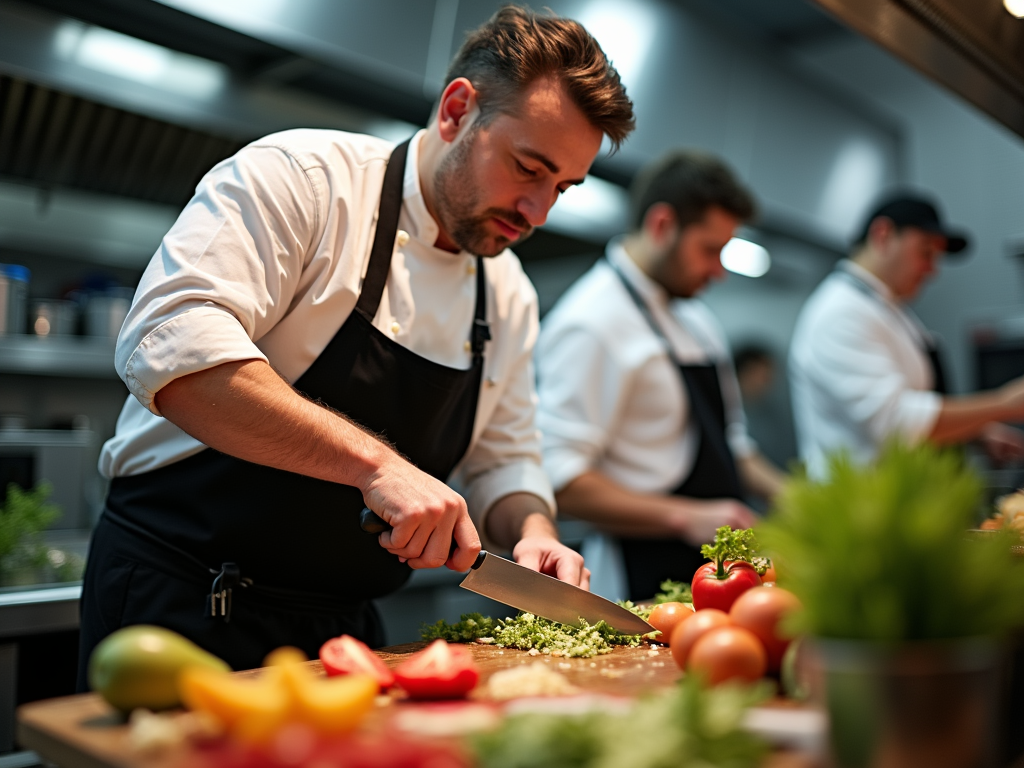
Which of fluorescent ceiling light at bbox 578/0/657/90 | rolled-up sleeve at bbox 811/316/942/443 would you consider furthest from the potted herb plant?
fluorescent ceiling light at bbox 578/0/657/90

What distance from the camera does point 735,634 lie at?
2.96ft

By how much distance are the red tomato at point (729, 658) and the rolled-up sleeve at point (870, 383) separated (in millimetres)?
2020

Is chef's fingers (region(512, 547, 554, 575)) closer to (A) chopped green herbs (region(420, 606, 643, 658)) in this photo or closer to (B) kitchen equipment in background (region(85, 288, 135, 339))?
(A) chopped green herbs (region(420, 606, 643, 658))

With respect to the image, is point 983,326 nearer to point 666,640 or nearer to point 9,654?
point 666,640

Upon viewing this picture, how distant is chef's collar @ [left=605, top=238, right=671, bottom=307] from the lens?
247cm

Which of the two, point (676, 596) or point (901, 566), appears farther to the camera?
point (676, 596)

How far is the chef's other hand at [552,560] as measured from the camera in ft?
4.64

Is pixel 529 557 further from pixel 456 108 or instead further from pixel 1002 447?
pixel 1002 447

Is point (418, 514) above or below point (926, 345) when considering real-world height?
below

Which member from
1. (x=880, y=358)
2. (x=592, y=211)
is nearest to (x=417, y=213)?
(x=592, y=211)

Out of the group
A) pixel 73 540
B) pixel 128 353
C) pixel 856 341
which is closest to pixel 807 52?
pixel 856 341

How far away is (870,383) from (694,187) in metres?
0.93

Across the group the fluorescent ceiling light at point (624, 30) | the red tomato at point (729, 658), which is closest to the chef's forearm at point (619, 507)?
the red tomato at point (729, 658)

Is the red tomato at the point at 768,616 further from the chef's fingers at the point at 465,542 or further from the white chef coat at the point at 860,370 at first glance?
the white chef coat at the point at 860,370
